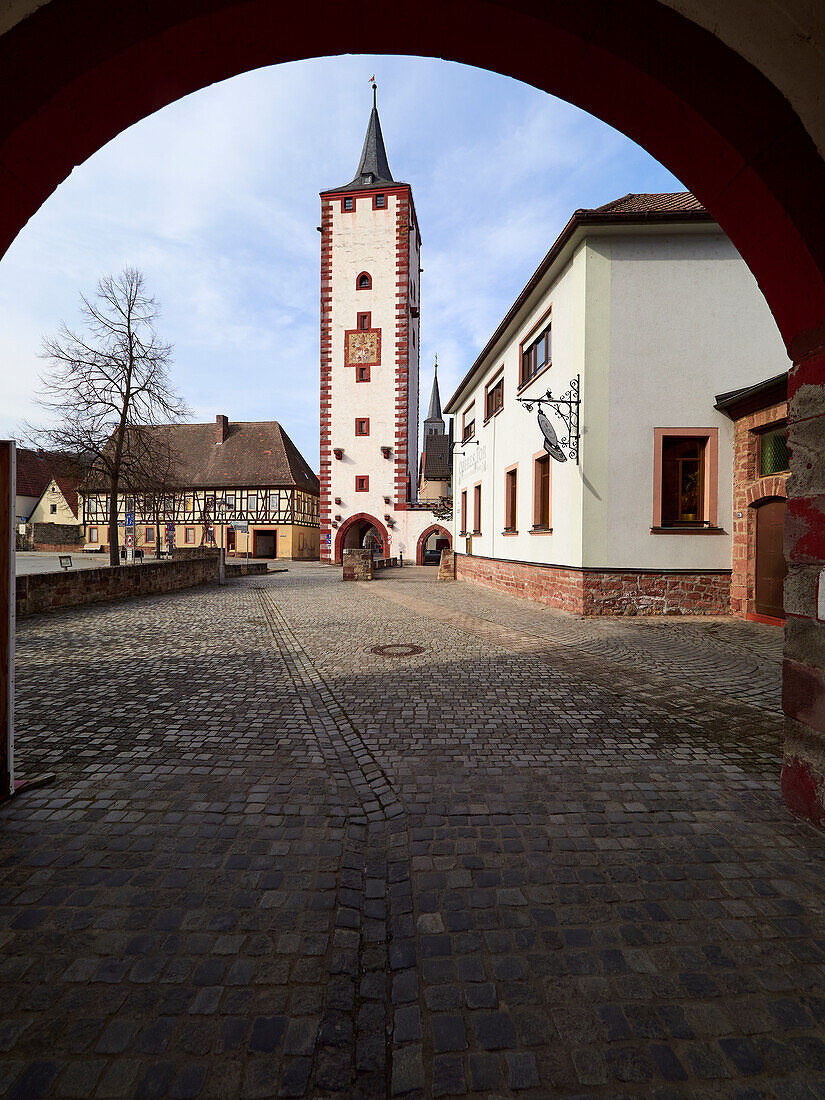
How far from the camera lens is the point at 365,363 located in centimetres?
3397

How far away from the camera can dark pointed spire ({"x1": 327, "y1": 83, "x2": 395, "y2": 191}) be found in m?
38.0

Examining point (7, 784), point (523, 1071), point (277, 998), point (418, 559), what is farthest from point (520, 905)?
point (418, 559)

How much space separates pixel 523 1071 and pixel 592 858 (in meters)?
1.13

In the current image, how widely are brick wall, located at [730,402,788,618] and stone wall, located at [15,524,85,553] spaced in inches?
2008

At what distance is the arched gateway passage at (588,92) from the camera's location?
2.15m

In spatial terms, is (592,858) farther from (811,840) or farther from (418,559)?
(418,559)

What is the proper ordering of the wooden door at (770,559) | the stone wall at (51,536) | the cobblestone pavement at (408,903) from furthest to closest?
the stone wall at (51,536), the wooden door at (770,559), the cobblestone pavement at (408,903)

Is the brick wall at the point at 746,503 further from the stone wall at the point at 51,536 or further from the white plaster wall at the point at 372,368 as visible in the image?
the stone wall at the point at 51,536

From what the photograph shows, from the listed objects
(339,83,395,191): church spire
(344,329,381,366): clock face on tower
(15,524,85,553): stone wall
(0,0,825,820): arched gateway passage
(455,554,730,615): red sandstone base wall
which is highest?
(339,83,395,191): church spire

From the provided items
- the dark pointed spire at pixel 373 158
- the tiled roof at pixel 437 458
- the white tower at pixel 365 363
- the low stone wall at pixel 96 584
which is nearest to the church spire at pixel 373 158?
the dark pointed spire at pixel 373 158

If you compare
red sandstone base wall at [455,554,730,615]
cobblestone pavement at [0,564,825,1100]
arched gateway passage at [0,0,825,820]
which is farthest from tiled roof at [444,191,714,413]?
cobblestone pavement at [0,564,825,1100]

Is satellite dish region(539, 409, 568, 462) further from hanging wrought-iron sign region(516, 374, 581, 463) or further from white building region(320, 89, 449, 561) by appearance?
white building region(320, 89, 449, 561)

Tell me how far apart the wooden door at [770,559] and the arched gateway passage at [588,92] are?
24.7 feet

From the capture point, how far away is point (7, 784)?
300 centimetres
